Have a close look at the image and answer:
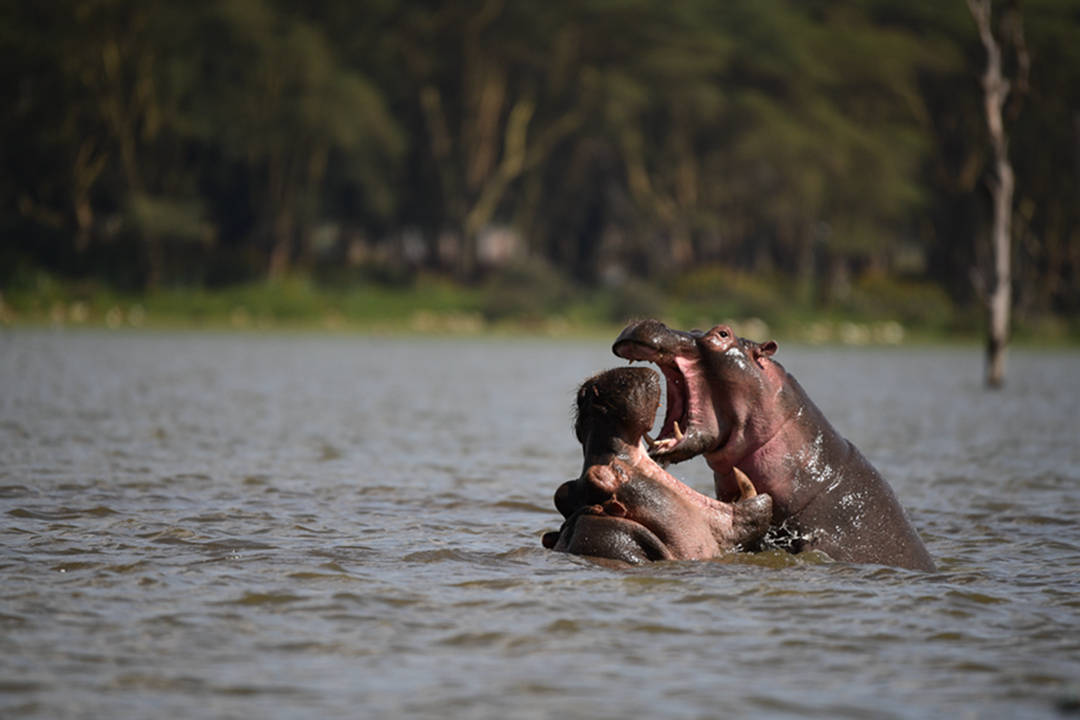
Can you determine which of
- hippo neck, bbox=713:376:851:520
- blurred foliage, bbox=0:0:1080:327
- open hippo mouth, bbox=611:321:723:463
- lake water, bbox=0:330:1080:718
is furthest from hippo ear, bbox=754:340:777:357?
blurred foliage, bbox=0:0:1080:327

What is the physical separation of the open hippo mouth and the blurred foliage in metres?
38.2

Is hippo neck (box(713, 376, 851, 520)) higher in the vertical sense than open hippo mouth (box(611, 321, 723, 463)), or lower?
lower

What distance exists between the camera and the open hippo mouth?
6.65 metres

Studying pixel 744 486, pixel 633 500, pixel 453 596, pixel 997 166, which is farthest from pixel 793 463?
pixel 997 166

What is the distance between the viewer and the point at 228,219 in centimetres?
5197

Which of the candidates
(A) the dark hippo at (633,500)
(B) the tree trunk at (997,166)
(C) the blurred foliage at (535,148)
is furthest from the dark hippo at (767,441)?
(C) the blurred foliage at (535,148)

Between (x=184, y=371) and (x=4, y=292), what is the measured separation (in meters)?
21.9

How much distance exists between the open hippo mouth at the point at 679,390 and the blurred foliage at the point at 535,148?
38206 millimetres

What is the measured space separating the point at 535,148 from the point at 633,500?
149 feet

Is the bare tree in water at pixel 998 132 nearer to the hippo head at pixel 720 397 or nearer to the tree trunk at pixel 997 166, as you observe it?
the tree trunk at pixel 997 166

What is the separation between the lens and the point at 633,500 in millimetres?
6625

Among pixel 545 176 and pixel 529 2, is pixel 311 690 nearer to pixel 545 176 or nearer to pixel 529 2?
pixel 529 2

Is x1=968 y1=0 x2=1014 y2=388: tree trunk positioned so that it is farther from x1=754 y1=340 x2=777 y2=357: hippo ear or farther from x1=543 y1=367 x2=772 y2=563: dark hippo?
x1=543 y1=367 x2=772 y2=563: dark hippo

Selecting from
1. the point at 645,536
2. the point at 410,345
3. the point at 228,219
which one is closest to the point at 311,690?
the point at 645,536
